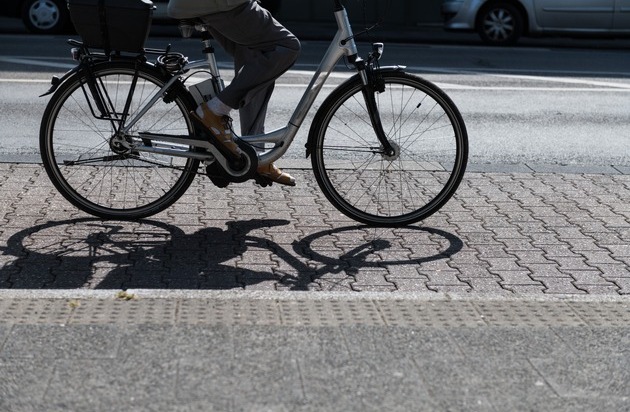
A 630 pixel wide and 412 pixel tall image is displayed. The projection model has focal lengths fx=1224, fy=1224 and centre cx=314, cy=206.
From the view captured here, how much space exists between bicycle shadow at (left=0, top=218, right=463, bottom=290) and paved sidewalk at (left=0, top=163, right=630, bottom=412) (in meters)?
0.01

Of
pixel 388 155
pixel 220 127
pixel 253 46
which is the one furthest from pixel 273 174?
pixel 253 46

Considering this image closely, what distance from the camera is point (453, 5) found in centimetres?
1811

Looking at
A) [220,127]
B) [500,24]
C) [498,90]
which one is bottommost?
[500,24]

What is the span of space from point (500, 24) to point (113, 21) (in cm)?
1248

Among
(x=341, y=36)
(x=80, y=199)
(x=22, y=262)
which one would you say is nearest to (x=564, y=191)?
(x=341, y=36)

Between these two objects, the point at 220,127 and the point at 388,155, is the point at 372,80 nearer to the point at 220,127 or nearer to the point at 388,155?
the point at 388,155

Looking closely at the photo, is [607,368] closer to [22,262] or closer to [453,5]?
[22,262]

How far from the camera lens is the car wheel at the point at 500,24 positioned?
17812 mm

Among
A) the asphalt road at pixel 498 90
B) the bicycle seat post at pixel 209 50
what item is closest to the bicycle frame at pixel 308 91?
the bicycle seat post at pixel 209 50

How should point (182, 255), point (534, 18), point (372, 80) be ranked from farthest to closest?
1. point (534, 18)
2. point (372, 80)
3. point (182, 255)

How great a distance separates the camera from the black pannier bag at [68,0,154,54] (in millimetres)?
6004

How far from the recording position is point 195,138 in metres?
6.29

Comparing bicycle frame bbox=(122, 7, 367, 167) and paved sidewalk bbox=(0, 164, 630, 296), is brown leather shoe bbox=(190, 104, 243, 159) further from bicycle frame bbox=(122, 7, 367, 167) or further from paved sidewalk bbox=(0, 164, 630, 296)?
paved sidewalk bbox=(0, 164, 630, 296)

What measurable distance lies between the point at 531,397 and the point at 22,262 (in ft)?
8.86
